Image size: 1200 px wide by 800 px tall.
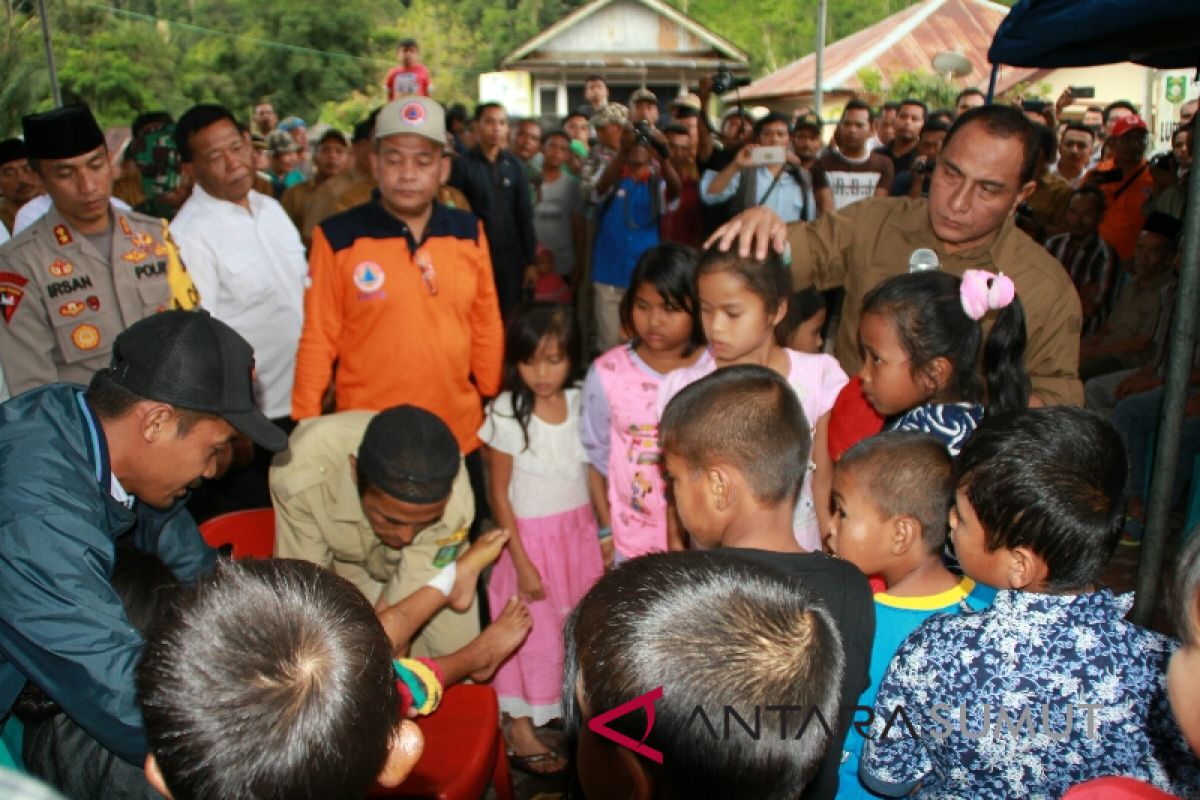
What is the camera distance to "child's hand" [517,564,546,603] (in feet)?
9.91

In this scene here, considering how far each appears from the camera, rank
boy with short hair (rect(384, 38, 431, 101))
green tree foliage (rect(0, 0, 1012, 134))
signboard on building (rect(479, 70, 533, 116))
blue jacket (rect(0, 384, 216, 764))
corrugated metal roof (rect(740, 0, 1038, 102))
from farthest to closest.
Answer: signboard on building (rect(479, 70, 533, 116))
corrugated metal roof (rect(740, 0, 1038, 102))
green tree foliage (rect(0, 0, 1012, 134))
boy with short hair (rect(384, 38, 431, 101))
blue jacket (rect(0, 384, 216, 764))

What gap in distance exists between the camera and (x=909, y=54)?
26172mm

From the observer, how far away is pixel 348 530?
268cm

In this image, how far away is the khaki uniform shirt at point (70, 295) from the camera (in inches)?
117

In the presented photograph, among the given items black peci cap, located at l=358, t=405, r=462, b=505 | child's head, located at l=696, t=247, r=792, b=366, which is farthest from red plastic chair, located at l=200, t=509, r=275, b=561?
Answer: child's head, located at l=696, t=247, r=792, b=366

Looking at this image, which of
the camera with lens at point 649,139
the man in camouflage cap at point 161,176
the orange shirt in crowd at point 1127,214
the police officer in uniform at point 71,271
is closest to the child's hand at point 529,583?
the police officer in uniform at point 71,271

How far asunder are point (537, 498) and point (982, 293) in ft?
5.24

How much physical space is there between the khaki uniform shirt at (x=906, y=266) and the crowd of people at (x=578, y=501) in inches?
0.4

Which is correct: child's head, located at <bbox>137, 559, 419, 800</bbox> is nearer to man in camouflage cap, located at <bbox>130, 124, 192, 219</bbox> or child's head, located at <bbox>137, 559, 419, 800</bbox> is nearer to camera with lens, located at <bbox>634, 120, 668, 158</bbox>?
man in camouflage cap, located at <bbox>130, 124, 192, 219</bbox>

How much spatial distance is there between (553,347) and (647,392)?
37 cm

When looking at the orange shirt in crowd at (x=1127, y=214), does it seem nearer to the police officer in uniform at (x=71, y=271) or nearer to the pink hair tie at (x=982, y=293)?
the pink hair tie at (x=982, y=293)

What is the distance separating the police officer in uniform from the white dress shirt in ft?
1.09

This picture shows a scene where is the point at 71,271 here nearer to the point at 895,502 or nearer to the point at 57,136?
the point at 57,136

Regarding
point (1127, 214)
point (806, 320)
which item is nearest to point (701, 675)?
point (806, 320)
